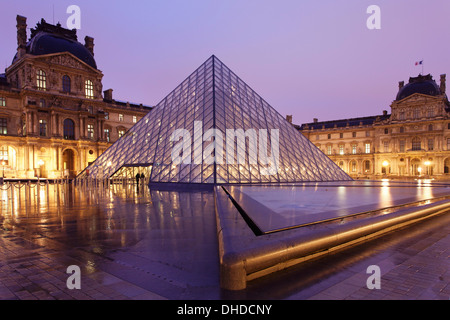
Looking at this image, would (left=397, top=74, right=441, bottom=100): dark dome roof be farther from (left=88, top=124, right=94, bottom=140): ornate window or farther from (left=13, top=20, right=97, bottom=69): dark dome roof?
(left=13, top=20, right=97, bottom=69): dark dome roof

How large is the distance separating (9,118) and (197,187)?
35.6 meters

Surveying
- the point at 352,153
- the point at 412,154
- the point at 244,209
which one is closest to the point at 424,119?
the point at 412,154

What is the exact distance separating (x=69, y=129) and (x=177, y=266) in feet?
148

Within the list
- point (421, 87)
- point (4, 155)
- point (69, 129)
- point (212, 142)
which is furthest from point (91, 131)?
point (421, 87)

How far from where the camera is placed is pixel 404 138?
55281 millimetres

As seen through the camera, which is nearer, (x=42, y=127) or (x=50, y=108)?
(x=50, y=108)

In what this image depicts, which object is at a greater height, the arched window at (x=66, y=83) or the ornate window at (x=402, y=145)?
the arched window at (x=66, y=83)

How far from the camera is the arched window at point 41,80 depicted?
3994 cm

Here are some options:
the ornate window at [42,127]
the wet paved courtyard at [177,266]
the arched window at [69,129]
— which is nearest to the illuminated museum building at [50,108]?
the arched window at [69,129]

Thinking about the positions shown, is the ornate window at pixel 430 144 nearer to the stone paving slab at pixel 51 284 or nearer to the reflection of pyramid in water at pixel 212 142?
the reflection of pyramid in water at pixel 212 142

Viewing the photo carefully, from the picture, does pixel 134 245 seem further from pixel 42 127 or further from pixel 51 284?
pixel 42 127
